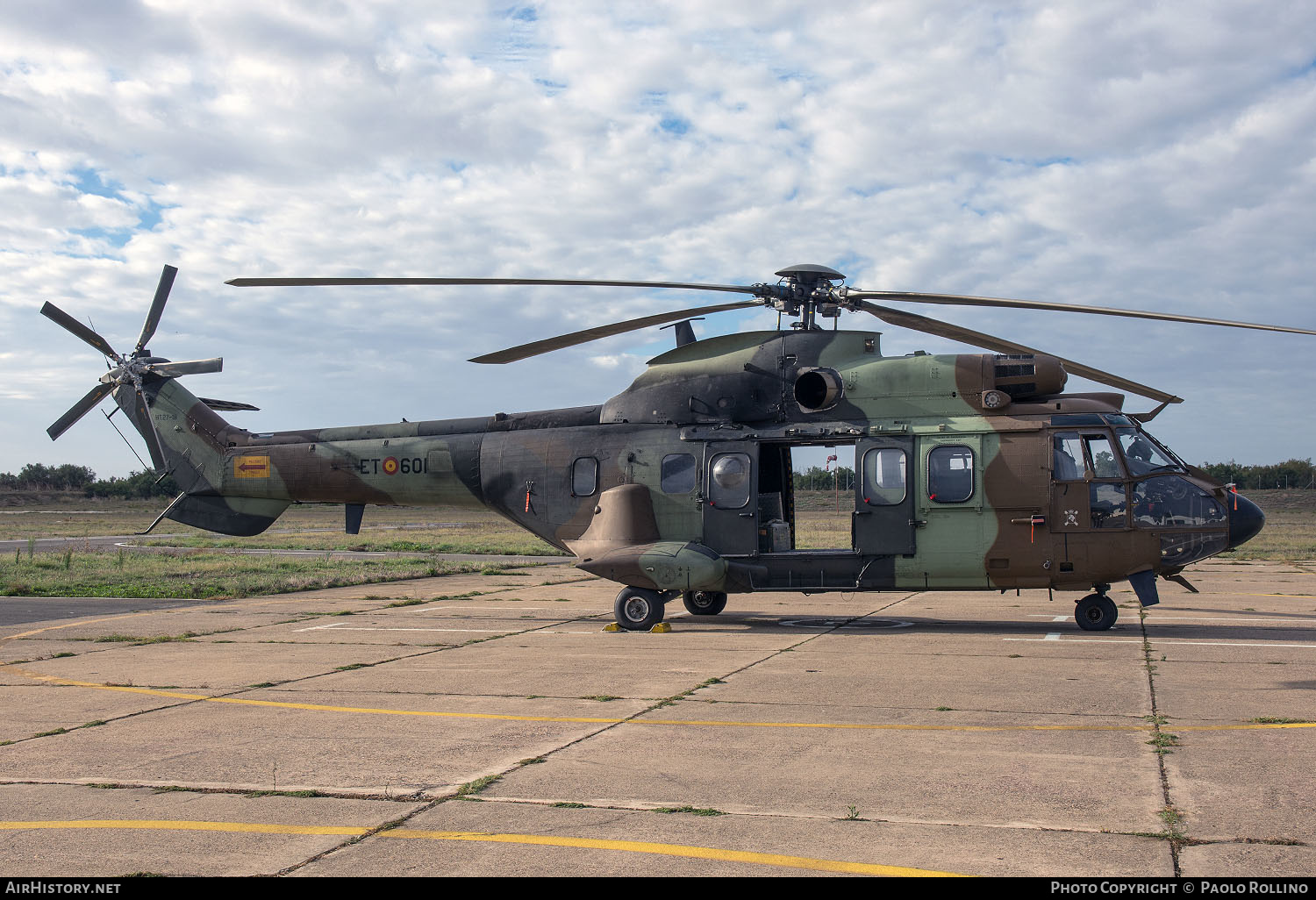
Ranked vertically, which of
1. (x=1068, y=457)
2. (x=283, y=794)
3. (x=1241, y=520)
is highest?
(x=1068, y=457)

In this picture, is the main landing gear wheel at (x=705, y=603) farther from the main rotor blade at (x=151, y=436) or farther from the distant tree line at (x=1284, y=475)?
the distant tree line at (x=1284, y=475)

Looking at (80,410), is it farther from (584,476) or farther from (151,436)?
(584,476)

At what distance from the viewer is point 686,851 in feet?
16.0

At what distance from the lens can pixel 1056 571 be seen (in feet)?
43.1

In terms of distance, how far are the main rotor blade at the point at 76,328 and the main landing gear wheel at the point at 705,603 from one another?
11837 mm

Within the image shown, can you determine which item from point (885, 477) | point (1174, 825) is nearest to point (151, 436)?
point (885, 477)

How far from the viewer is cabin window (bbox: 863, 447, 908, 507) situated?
13742 mm

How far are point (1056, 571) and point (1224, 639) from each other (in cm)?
203

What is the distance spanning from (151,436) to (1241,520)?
1812 centimetres

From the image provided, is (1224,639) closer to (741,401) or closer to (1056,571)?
(1056,571)

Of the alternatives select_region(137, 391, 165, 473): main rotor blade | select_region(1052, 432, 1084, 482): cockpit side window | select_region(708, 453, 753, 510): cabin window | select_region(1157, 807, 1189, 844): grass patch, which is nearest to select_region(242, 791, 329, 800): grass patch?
select_region(1157, 807, 1189, 844): grass patch

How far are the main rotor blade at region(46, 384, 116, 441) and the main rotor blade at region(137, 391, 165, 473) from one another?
66 centimetres

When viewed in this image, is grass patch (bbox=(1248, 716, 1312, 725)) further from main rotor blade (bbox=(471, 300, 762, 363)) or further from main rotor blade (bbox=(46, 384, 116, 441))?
main rotor blade (bbox=(46, 384, 116, 441))

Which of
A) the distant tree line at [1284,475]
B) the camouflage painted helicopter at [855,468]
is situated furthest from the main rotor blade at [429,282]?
the distant tree line at [1284,475]
